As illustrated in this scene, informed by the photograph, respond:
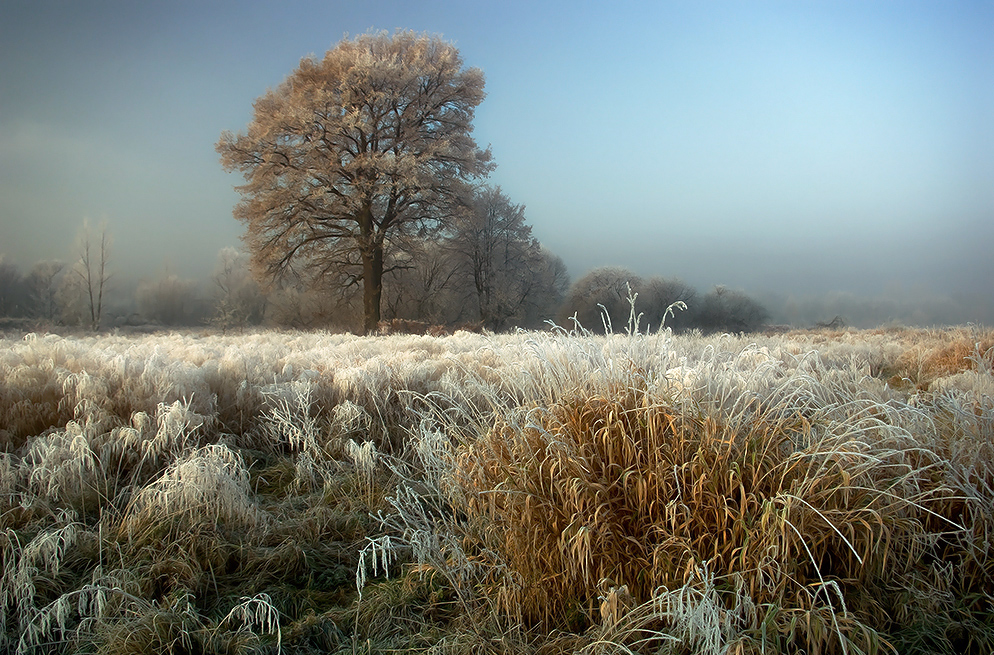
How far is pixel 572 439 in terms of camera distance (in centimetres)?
235

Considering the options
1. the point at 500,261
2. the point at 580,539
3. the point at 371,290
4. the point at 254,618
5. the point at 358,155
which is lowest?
the point at 254,618

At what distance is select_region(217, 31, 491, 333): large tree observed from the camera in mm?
14531

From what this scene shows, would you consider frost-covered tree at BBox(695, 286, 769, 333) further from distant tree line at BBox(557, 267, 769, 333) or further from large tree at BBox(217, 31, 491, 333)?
large tree at BBox(217, 31, 491, 333)

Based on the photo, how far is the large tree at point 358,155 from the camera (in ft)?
47.7

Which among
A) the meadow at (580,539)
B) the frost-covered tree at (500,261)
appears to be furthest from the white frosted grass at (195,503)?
the frost-covered tree at (500,261)

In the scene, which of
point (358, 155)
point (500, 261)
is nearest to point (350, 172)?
point (358, 155)

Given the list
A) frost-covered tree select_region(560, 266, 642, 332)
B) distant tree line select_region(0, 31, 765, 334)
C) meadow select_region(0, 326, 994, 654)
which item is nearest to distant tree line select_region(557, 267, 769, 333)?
frost-covered tree select_region(560, 266, 642, 332)

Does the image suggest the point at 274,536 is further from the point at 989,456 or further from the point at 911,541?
the point at 989,456

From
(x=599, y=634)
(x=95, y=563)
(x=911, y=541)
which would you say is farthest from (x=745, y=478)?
(x=95, y=563)

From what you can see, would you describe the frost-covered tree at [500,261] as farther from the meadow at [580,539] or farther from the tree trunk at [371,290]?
the meadow at [580,539]

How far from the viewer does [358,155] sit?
14.7 m

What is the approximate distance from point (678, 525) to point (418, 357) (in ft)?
15.5

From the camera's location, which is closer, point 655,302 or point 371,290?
point 371,290

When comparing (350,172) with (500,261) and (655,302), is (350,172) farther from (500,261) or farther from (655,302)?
(655,302)
